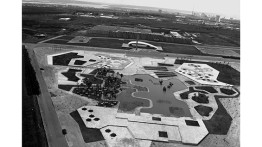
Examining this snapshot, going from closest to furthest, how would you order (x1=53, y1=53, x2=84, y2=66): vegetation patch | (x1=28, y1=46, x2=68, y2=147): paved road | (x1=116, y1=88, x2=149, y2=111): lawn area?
(x1=28, y1=46, x2=68, y2=147): paved road < (x1=116, y1=88, x2=149, y2=111): lawn area < (x1=53, y1=53, x2=84, y2=66): vegetation patch

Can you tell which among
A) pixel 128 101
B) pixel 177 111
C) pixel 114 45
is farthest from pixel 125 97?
pixel 114 45

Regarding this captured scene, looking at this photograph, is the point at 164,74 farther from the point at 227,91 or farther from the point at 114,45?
the point at 114,45

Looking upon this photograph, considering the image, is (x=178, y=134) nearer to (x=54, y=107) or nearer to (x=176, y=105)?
(x=176, y=105)

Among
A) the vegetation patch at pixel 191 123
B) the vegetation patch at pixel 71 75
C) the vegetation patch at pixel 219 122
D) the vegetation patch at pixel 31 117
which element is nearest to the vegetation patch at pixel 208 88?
the vegetation patch at pixel 219 122

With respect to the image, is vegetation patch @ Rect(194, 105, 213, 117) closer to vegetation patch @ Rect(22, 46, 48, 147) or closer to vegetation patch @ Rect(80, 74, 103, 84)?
vegetation patch @ Rect(80, 74, 103, 84)

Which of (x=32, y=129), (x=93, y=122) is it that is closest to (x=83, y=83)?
(x=93, y=122)

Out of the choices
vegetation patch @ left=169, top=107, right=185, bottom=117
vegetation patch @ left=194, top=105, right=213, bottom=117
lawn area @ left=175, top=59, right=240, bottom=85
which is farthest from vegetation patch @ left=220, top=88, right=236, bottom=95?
vegetation patch @ left=169, top=107, right=185, bottom=117
